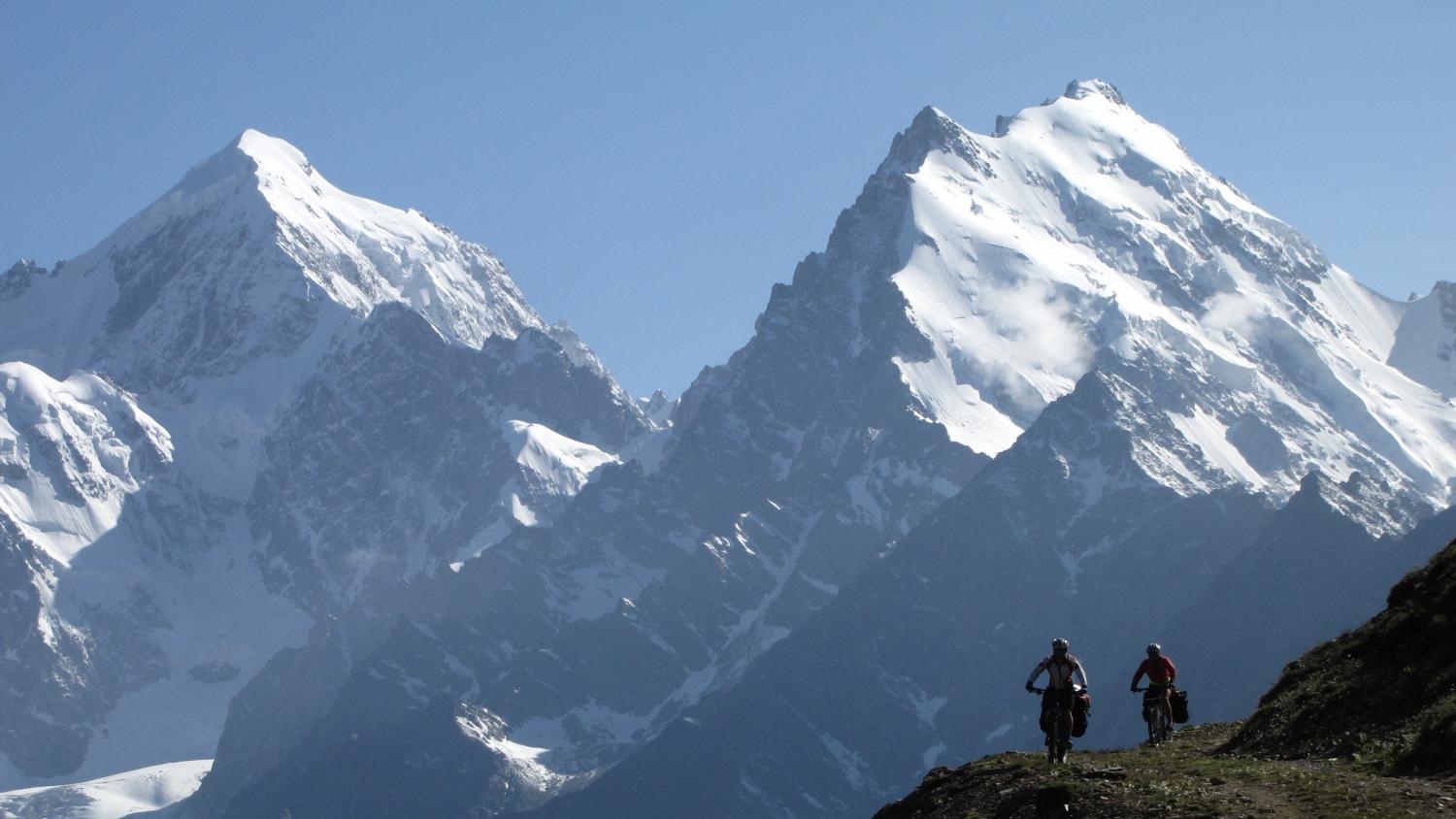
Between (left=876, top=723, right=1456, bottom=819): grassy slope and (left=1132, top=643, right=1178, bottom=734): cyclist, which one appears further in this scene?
(left=1132, top=643, right=1178, bottom=734): cyclist

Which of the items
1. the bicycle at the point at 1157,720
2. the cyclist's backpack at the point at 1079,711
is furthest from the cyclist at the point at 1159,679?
the cyclist's backpack at the point at 1079,711

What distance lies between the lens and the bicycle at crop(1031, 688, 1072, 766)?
166 ft

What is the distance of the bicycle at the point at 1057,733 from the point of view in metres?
50.6

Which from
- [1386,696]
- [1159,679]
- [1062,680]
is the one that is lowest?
[1386,696]

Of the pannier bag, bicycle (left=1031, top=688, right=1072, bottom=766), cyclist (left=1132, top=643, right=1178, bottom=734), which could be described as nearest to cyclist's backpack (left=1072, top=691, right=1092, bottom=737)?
bicycle (left=1031, top=688, right=1072, bottom=766)

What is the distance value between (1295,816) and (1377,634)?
1182 cm

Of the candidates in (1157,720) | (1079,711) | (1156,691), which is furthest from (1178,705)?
(1079,711)

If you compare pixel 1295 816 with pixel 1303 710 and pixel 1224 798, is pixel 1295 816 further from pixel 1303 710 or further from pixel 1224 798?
pixel 1303 710

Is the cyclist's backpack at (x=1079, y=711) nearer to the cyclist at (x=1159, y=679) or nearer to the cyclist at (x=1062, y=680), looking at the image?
the cyclist at (x=1062, y=680)

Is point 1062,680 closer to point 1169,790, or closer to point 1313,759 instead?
point 1313,759

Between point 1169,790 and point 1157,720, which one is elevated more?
point 1157,720

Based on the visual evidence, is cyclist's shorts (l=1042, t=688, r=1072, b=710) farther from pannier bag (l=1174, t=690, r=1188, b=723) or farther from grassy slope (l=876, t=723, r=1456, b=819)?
pannier bag (l=1174, t=690, r=1188, b=723)

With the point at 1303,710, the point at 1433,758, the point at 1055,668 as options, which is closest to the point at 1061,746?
the point at 1055,668

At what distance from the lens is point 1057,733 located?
167 feet
